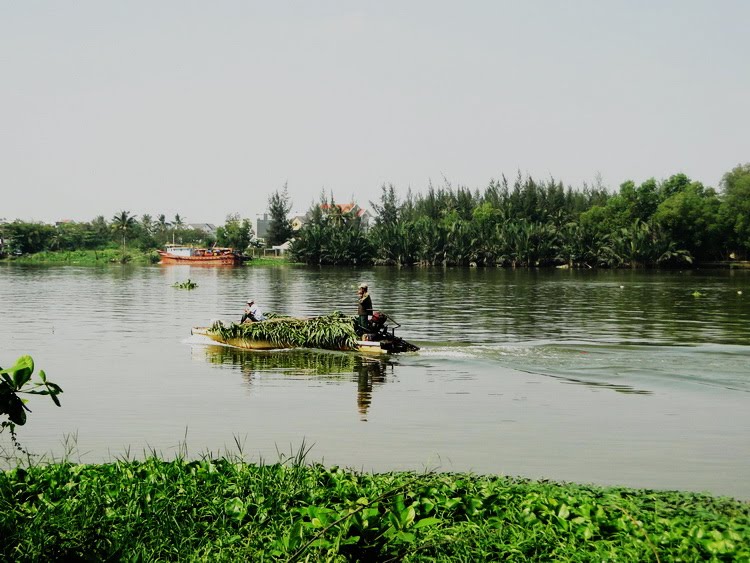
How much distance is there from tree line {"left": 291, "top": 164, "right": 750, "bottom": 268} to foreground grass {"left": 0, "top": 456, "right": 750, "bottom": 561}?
333 feet

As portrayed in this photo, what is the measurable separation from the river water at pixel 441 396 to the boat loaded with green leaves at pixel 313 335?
421 millimetres

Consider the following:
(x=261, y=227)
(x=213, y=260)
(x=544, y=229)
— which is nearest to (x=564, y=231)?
(x=544, y=229)

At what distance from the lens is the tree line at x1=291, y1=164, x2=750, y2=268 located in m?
105

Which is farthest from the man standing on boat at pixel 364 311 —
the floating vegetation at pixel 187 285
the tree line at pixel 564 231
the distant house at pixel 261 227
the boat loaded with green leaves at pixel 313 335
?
the distant house at pixel 261 227

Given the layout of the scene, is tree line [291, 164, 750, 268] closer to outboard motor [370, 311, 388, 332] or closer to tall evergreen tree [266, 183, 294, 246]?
tall evergreen tree [266, 183, 294, 246]

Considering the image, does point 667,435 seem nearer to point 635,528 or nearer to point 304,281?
point 635,528

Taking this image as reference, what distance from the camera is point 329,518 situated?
7180 millimetres

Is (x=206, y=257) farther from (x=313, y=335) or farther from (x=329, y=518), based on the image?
(x=329, y=518)

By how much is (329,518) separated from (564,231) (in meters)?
110

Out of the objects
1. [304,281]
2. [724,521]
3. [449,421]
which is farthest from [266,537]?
[304,281]

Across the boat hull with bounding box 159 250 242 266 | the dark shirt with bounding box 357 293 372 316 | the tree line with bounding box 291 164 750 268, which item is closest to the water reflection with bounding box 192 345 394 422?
the dark shirt with bounding box 357 293 372 316

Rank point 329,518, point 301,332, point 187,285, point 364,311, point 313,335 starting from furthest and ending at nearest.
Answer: point 187,285 < point 301,332 < point 313,335 < point 364,311 < point 329,518

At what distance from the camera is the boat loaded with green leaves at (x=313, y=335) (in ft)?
87.3

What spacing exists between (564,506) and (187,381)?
15962mm
